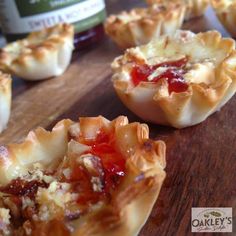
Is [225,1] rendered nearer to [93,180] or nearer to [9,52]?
[9,52]

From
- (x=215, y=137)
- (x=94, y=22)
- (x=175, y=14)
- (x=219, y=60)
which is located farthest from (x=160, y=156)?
(x=94, y=22)

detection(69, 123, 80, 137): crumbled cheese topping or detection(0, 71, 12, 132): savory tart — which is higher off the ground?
detection(69, 123, 80, 137): crumbled cheese topping

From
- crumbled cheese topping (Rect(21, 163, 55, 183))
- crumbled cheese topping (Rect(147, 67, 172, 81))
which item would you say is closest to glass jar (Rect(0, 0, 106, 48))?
crumbled cheese topping (Rect(147, 67, 172, 81))

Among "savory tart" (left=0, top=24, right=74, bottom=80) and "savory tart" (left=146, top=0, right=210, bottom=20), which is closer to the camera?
"savory tart" (left=0, top=24, right=74, bottom=80)

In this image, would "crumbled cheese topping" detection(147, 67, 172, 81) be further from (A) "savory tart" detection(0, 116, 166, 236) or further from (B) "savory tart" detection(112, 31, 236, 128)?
(A) "savory tart" detection(0, 116, 166, 236)

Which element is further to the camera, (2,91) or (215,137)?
(2,91)

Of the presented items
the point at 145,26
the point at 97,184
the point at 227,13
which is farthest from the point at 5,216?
the point at 227,13
